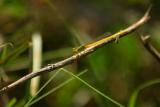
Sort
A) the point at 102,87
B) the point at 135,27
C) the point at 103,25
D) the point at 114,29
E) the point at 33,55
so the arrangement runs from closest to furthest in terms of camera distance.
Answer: the point at 135,27
the point at 102,87
the point at 33,55
the point at 114,29
the point at 103,25

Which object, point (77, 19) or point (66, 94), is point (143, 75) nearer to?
point (66, 94)

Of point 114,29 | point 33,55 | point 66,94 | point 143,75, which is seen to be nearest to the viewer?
point 33,55

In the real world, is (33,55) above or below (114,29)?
above

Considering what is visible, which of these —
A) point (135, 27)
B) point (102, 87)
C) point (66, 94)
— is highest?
point (135, 27)

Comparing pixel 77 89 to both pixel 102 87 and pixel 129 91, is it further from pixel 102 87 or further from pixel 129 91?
pixel 102 87

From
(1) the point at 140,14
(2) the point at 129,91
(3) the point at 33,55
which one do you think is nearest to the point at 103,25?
(1) the point at 140,14

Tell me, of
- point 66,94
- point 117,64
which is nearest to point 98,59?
point 117,64

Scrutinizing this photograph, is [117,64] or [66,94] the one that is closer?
[66,94]
